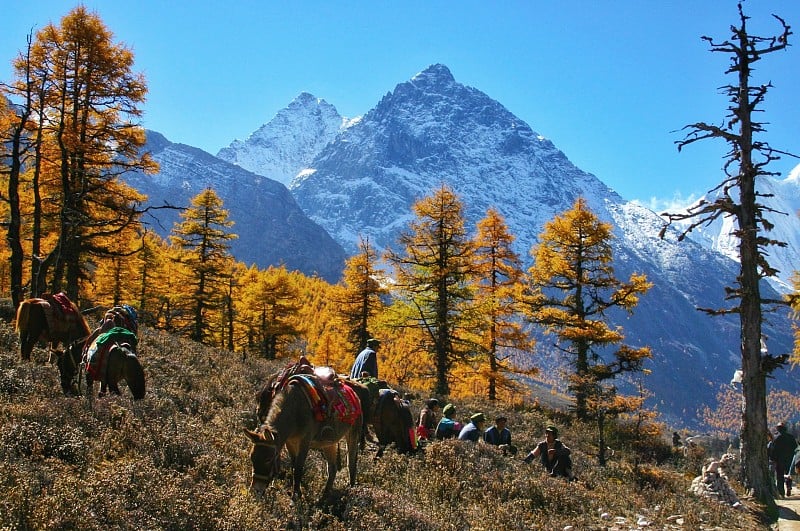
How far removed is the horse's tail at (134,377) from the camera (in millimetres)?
8828

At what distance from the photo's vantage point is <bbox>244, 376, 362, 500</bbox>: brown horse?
6109mm

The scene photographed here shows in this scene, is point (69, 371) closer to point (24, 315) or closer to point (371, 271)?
point (24, 315)

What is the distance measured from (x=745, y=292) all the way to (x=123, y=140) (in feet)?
63.6

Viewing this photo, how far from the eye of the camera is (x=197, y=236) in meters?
33.8

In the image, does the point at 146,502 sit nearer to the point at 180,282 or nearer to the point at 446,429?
the point at 446,429

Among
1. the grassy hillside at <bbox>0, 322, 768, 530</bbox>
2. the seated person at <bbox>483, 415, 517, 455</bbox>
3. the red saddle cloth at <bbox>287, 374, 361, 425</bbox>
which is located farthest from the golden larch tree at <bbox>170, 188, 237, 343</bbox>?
the red saddle cloth at <bbox>287, 374, 361, 425</bbox>

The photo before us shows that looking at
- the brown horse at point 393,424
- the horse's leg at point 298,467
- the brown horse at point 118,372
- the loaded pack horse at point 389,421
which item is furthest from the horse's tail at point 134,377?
the brown horse at point 393,424

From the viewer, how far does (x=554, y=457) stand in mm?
12484

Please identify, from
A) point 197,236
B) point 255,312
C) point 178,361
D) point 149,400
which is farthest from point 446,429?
point 255,312

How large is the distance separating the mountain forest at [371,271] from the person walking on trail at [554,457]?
5.88 ft

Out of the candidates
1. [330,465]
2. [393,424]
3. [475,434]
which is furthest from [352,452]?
[475,434]

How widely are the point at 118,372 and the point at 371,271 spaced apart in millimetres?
23859

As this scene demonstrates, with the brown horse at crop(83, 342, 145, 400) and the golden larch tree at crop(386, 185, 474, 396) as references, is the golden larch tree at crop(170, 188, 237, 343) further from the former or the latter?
the brown horse at crop(83, 342, 145, 400)

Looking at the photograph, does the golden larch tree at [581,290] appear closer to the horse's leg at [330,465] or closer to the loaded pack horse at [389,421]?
the loaded pack horse at [389,421]
